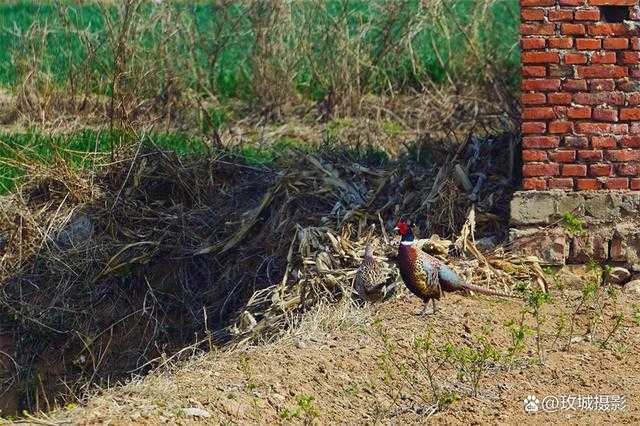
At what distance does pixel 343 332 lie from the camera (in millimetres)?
6758

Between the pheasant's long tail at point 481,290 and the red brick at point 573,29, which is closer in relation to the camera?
the pheasant's long tail at point 481,290

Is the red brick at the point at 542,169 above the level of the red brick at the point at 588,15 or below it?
below

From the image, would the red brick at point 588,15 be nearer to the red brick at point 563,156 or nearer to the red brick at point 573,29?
the red brick at point 573,29

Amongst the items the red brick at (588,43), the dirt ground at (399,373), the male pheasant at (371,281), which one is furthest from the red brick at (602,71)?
the male pheasant at (371,281)

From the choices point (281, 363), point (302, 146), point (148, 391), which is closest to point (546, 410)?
point (281, 363)

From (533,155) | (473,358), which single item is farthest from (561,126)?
(473,358)

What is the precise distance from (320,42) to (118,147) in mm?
4000

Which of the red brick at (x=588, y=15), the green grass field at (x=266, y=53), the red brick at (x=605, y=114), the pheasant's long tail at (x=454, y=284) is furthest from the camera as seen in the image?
the green grass field at (x=266, y=53)

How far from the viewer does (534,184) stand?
7.36 m

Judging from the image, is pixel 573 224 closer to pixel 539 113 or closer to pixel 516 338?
pixel 539 113

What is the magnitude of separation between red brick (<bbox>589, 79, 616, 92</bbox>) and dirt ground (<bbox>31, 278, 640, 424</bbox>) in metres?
1.19

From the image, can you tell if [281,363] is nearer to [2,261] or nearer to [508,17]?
[2,261]

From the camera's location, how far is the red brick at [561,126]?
7.25 metres

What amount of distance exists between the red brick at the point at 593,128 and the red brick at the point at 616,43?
44 centimetres
